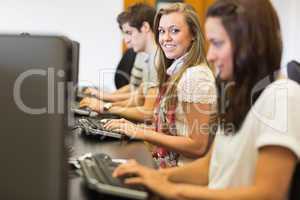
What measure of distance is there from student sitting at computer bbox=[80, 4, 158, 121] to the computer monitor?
125 centimetres

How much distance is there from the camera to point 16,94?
895 millimetres

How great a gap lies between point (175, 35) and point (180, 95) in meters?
0.26

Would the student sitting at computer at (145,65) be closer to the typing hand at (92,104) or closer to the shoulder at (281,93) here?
the typing hand at (92,104)

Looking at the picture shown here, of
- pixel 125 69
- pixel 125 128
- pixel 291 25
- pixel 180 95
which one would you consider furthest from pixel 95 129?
pixel 291 25

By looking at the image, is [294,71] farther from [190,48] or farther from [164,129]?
[164,129]

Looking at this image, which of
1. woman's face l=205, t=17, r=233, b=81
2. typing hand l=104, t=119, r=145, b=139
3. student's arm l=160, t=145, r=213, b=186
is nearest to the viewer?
woman's face l=205, t=17, r=233, b=81

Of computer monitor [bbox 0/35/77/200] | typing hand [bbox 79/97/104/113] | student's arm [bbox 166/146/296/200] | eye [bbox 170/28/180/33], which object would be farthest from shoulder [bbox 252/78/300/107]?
typing hand [bbox 79/97/104/113]

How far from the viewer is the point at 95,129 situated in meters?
1.74

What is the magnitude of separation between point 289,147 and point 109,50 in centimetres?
330

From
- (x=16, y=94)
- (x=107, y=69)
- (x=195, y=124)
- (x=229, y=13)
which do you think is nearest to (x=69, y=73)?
(x=16, y=94)

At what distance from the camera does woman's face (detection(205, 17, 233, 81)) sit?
0.96 metres

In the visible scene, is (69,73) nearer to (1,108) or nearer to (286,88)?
(1,108)

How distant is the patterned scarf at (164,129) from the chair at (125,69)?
1466mm

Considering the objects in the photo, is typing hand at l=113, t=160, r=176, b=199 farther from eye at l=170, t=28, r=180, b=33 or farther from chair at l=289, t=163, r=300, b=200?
eye at l=170, t=28, r=180, b=33
